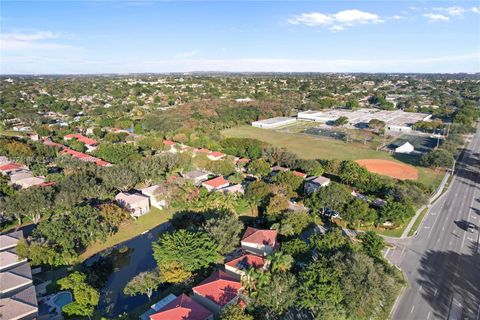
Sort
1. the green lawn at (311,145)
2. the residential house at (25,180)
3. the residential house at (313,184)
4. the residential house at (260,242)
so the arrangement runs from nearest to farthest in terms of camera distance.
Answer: the residential house at (260,242) → the residential house at (25,180) → the residential house at (313,184) → the green lawn at (311,145)

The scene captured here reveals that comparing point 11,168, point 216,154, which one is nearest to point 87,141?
point 11,168

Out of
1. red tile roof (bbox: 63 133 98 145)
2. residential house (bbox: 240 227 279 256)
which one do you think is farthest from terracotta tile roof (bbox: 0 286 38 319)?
red tile roof (bbox: 63 133 98 145)

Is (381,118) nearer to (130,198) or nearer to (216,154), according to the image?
(216,154)

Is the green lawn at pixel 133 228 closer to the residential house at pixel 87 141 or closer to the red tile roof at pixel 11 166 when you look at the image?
the red tile roof at pixel 11 166

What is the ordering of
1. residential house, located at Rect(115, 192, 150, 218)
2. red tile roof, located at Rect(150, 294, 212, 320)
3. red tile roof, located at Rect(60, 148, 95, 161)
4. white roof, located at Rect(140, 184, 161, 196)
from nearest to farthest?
1. red tile roof, located at Rect(150, 294, 212, 320)
2. residential house, located at Rect(115, 192, 150, 218)
3. white roof, located at Rect(140, 184, 161, 196)
4. red tile roof, located at Rect(60, 148, 95, 161)

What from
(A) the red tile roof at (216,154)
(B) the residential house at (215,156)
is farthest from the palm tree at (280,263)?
(A) the red tile roof at (216,154)

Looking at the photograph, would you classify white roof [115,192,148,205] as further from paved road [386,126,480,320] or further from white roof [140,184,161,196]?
paved road [386,126,480,320]

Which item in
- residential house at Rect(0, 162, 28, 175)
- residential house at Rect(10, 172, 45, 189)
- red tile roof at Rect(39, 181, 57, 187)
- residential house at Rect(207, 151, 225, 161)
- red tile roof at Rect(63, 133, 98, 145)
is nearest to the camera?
red tile roof at Rect(39, 181, 57, 187)
